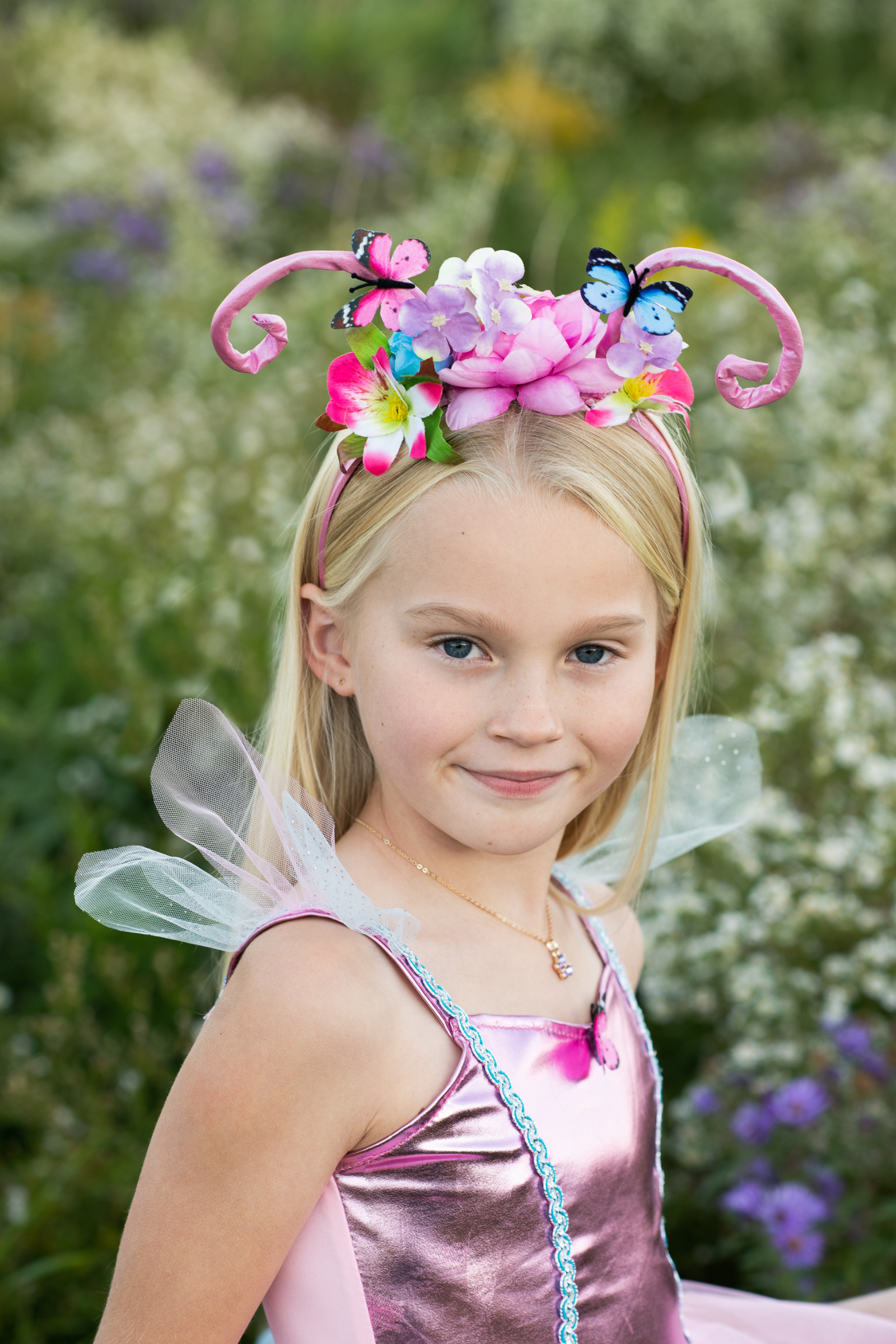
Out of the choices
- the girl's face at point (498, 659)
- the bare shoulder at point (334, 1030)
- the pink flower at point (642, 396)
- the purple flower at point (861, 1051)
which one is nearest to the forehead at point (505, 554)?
the girl's face at point (498, 659)

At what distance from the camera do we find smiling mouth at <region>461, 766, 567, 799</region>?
47.6 inches

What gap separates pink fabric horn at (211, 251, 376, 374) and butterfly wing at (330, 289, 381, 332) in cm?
2

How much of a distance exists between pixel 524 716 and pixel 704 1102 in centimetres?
138

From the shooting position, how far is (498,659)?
1.19 metres

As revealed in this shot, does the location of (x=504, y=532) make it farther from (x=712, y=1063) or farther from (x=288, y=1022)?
(x=712, y=1063)

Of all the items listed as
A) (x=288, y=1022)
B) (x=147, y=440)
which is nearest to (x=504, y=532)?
(x=288, y=1022)

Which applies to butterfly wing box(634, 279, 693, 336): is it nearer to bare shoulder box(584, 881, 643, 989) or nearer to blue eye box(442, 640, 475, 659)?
blue eye box(442, 640, 475, 659)

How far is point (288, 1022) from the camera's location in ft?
3.61

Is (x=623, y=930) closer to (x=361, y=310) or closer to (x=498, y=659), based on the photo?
(x=498, y=659)

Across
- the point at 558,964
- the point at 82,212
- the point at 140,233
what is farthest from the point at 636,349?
the point at 82,212

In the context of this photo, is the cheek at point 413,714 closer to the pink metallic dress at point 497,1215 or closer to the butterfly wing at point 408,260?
the pink metallic dress at point 497,1215

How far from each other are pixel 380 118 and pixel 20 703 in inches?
280

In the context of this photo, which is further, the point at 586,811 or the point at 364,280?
the point at 586,811


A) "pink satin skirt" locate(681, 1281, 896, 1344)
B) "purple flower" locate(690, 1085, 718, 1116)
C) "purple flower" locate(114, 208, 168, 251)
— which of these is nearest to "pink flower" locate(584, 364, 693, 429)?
"pink satin skirt" locate(681, 1281, 896, 1344)
